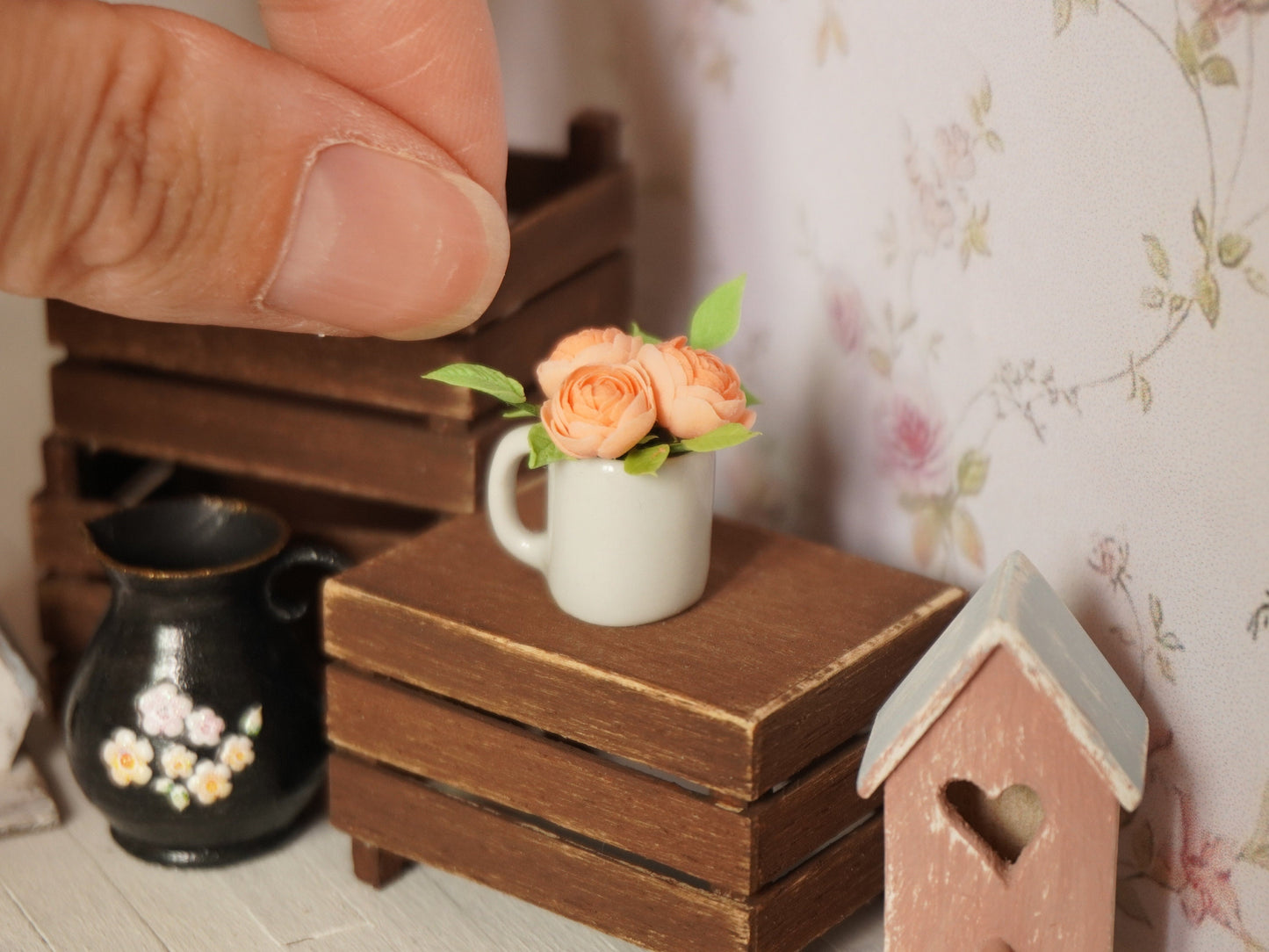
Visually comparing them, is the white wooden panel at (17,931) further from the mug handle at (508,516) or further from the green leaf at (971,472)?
the green leaf at (971,472)

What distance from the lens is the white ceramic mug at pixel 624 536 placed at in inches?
29.6

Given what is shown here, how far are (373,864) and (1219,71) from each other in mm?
625

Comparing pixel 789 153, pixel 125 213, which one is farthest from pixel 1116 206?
pixel 125 213

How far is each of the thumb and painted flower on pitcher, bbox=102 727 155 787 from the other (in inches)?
10.3

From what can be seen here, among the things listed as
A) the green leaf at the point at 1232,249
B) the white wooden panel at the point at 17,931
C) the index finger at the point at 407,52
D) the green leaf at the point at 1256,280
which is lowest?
the white wooden panel at the point at 17,931

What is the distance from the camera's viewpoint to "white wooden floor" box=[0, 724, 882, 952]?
0.82 m

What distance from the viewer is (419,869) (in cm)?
89

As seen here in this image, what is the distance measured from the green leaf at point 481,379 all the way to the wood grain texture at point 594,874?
232 millimetres

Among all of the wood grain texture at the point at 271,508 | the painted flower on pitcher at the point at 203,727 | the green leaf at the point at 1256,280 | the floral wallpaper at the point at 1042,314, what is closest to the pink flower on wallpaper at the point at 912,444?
the floral wallpaper at the point at 1042,314

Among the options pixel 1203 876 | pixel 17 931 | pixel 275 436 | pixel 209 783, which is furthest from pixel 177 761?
pixel 1203 876

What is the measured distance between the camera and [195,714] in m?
0.86

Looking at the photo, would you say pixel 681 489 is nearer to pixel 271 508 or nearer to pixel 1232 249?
pixel 1232 249

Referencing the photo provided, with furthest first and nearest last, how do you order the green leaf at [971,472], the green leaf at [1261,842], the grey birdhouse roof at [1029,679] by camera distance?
the green leaf at [971,472] < the green leaf at [1261,842] < the grey birdhouse roof at [1029,679]

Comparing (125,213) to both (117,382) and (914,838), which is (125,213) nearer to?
(117,382)
